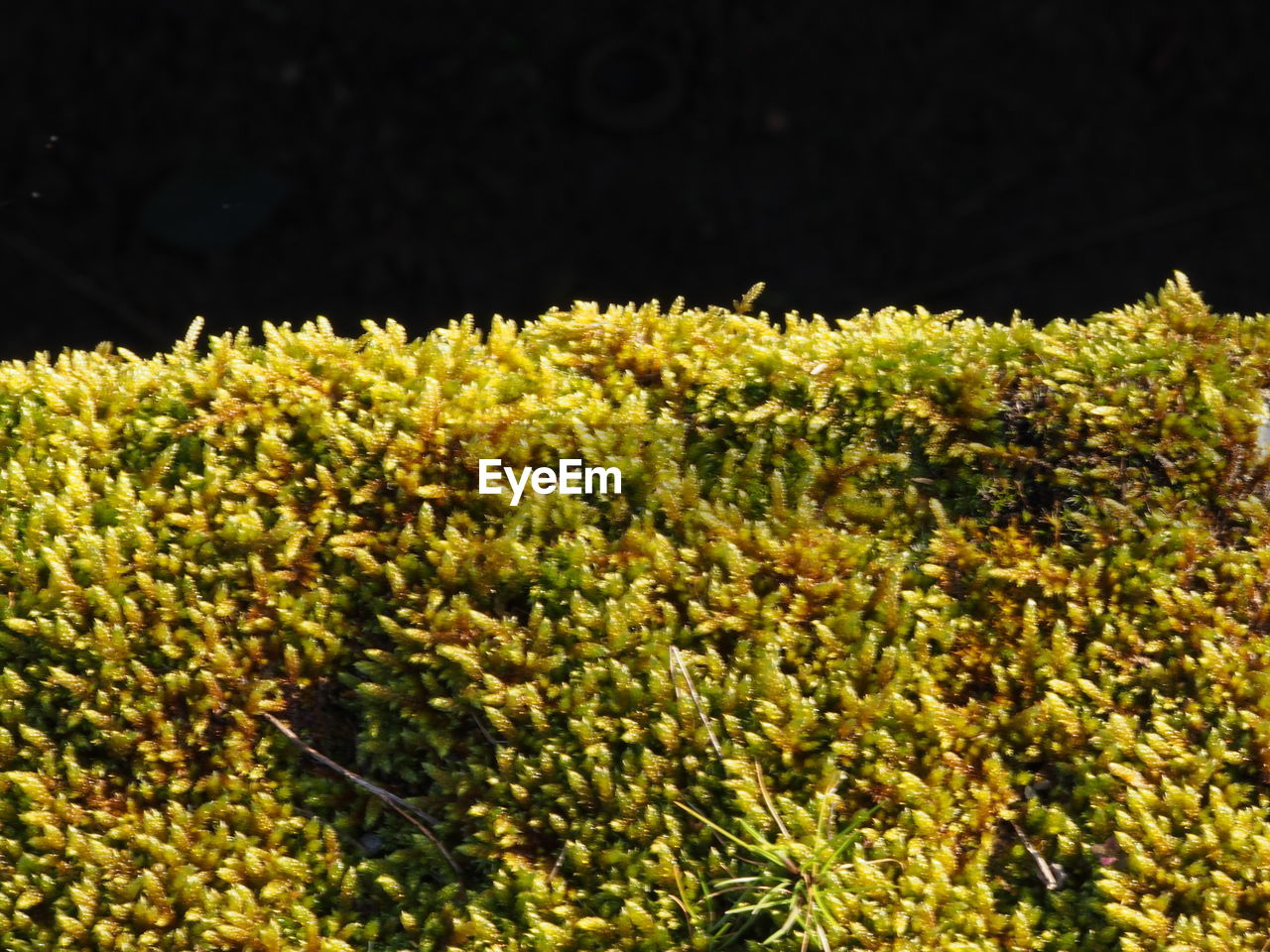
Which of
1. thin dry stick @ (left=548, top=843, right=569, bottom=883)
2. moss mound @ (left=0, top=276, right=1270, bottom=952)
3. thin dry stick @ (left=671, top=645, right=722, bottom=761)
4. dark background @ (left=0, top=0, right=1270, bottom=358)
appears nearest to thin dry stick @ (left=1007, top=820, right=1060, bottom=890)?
moss mound @ (left=0, top=276, right=1270, bottom=952)

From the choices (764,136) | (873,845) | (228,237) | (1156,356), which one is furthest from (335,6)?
(873,845)

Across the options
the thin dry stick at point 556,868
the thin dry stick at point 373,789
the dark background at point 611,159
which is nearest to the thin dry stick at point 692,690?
the thin dry stick at point 556,868

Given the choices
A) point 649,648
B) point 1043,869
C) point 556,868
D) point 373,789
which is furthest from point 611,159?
point 1043,869

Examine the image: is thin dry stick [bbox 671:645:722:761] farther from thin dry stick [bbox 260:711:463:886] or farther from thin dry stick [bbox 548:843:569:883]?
thin dry stick [bbox 260:711:463:886]

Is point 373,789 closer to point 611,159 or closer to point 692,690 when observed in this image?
point 692,690

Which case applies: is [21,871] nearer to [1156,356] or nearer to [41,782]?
[41,782]
